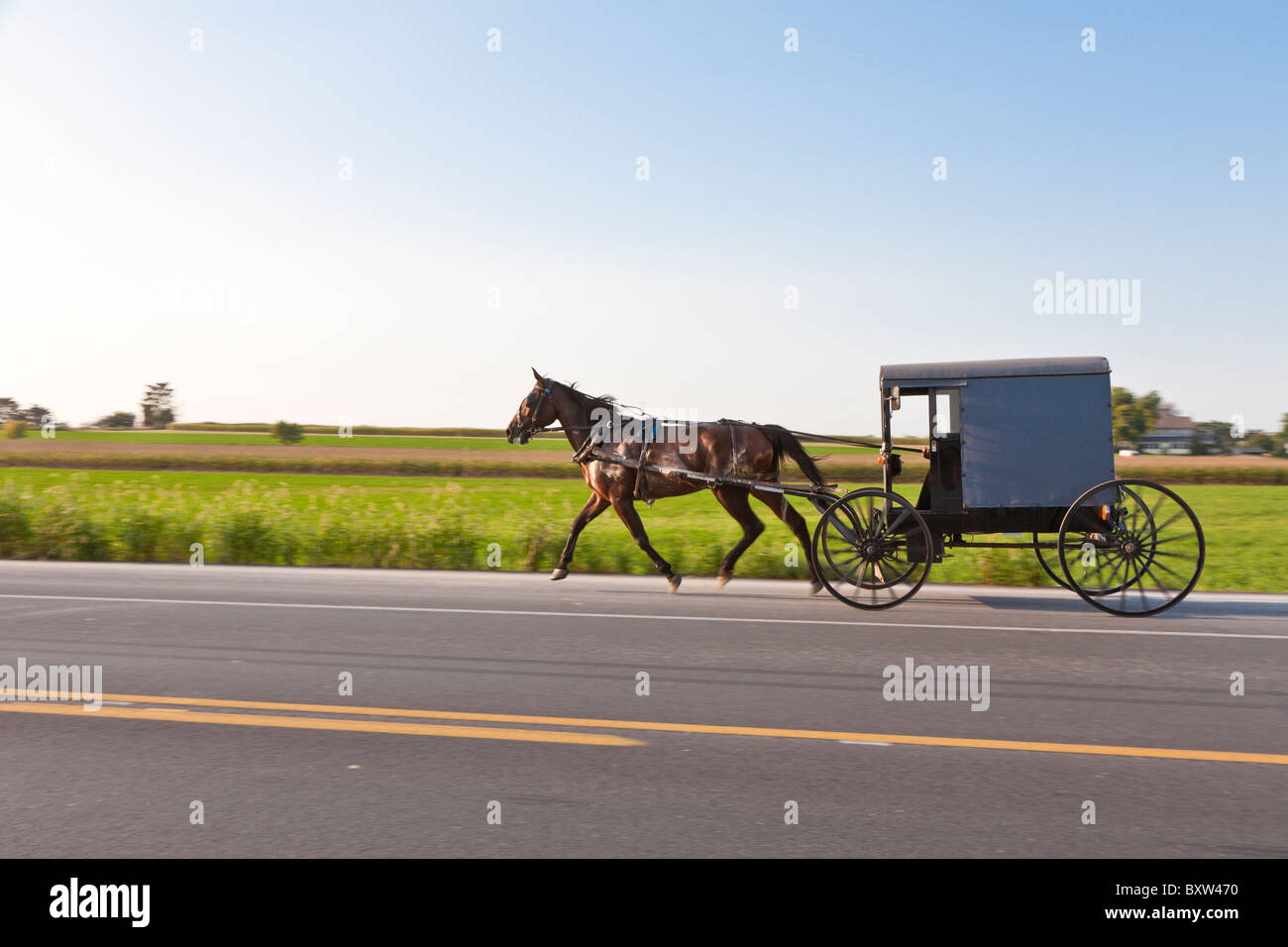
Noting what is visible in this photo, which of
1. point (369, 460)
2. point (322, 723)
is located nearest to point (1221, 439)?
point (369, 460)

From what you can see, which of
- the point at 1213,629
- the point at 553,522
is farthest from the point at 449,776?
the point at 553,522

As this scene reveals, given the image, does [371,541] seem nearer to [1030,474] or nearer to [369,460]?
[1030,474]

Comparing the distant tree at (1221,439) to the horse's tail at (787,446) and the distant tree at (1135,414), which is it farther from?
the horse's tail at (787,446)

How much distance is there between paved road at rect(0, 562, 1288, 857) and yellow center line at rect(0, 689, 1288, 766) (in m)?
0.02

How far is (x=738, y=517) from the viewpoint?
481 inches

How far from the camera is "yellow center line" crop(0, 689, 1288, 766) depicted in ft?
16.6

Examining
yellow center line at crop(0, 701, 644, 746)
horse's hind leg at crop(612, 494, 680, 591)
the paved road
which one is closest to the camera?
the paved road

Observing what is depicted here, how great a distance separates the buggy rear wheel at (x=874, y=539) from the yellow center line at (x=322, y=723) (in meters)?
5.06

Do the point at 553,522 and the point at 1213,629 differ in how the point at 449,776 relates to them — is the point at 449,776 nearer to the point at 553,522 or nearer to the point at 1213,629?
the point at 1213,629

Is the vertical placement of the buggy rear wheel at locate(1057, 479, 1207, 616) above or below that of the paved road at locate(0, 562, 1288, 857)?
above

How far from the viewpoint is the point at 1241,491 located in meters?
44.5

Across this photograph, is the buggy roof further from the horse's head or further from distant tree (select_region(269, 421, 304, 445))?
distant tree (select_region(269, 421, 304, 445))

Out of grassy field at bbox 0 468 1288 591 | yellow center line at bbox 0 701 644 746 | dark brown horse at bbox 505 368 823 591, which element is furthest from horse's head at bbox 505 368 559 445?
yellow center line at bbox 0 701 644 746
